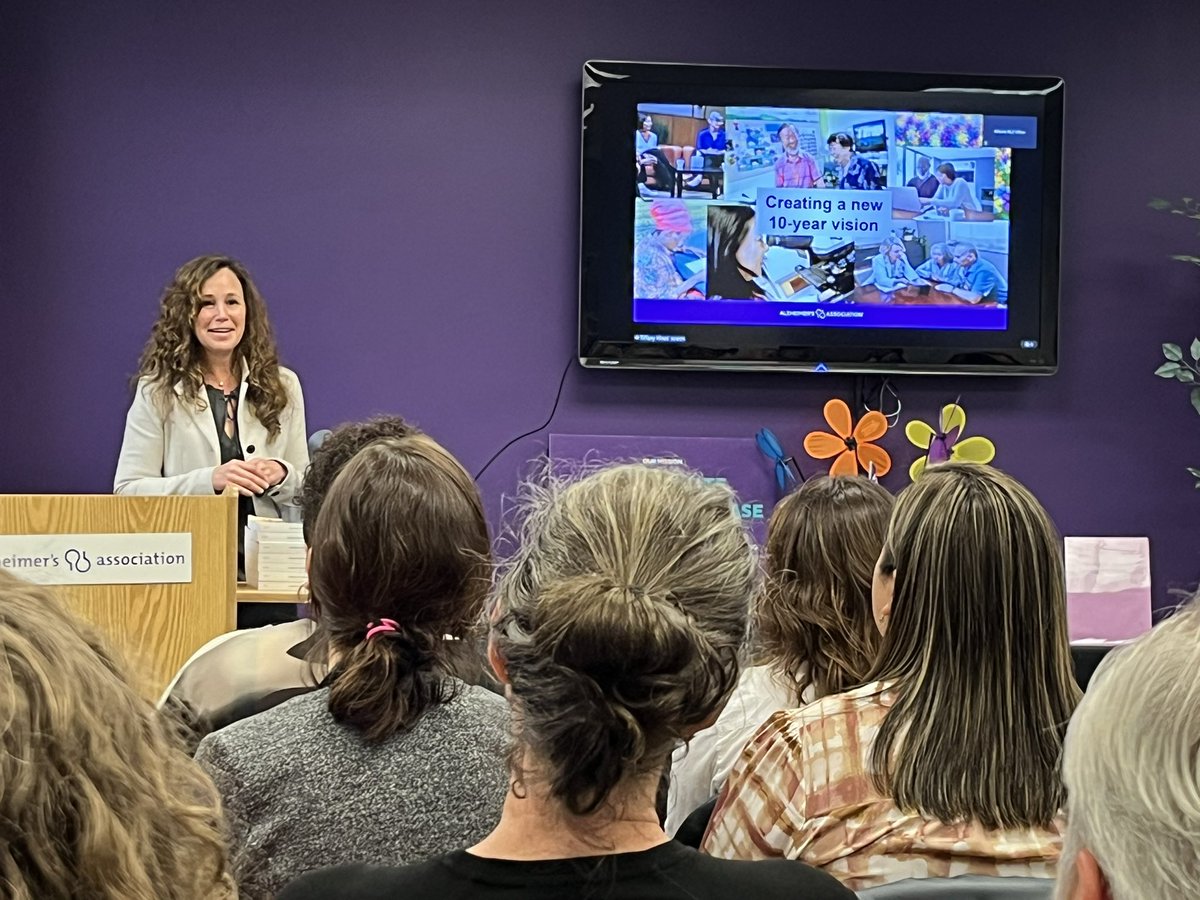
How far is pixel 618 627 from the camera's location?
1.00 meters

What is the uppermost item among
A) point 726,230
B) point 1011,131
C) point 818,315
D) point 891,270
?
→ point 1011,131

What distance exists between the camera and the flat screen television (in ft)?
14.5

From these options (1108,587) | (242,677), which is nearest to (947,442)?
(1108,587)

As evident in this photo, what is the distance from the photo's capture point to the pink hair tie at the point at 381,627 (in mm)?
1435

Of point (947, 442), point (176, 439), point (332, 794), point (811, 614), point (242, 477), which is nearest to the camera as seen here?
point (332, 794)

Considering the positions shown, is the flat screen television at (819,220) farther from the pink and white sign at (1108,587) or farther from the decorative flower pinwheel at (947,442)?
the pink and white sign at (1108,587)

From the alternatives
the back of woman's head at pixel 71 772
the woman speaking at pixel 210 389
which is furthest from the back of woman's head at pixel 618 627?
the woman speaking at pixel 210 389

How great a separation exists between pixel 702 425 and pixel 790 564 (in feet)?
8.55

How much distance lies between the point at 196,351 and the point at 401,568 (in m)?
2.68

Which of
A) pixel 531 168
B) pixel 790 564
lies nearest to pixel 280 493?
pixel 531 168

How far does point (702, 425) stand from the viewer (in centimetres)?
455

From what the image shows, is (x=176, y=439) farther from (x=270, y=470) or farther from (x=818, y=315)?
(x=818, y=315)

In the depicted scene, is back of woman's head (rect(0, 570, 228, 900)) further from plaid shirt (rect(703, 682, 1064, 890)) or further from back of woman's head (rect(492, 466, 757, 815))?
plaid shirt (rect(703, 682, 1064, 890))

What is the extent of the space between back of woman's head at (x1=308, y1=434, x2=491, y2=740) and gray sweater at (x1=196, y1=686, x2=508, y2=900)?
61mm
